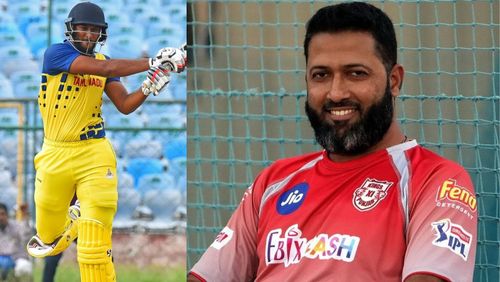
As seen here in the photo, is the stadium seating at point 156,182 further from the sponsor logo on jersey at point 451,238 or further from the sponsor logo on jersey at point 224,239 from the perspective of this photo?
the sponsor logo on jersey at point 451,238

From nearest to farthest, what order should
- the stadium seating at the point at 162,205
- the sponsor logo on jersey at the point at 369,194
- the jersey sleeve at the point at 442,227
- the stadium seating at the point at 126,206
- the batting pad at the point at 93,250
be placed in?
the jersey sleeve at the point at 442,227, the sponsor logo on jersey at the point at 369,194, the batting pad at the point at 93,250, the stadium seating at the point at 126,206, the stadium seating at the point at 162,205

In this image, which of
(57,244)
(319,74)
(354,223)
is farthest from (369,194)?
(57,244)

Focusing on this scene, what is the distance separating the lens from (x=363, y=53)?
216 cm

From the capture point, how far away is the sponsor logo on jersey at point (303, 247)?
2.07 meters

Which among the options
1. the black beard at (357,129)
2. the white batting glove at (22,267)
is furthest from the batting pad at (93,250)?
the white batting glove at (22,267)

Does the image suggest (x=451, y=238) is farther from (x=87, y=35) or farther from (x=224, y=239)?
(x=87, y=35)

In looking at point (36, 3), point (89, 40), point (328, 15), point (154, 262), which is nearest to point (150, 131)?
point (154, 262)

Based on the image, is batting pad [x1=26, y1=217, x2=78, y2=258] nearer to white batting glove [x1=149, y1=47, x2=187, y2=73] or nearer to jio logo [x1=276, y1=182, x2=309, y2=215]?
white batting glove [x1=149, y1=47, x2=187, y2=73]

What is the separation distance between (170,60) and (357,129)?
1018 millimetres

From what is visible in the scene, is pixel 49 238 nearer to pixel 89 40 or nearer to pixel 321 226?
pixel 89 40

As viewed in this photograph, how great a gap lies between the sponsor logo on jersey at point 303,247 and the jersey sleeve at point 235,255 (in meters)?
0.10

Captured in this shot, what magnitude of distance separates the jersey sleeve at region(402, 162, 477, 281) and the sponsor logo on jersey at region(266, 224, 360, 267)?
0.14 meters

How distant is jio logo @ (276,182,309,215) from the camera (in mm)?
2254

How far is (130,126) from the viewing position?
6508 millimetres
